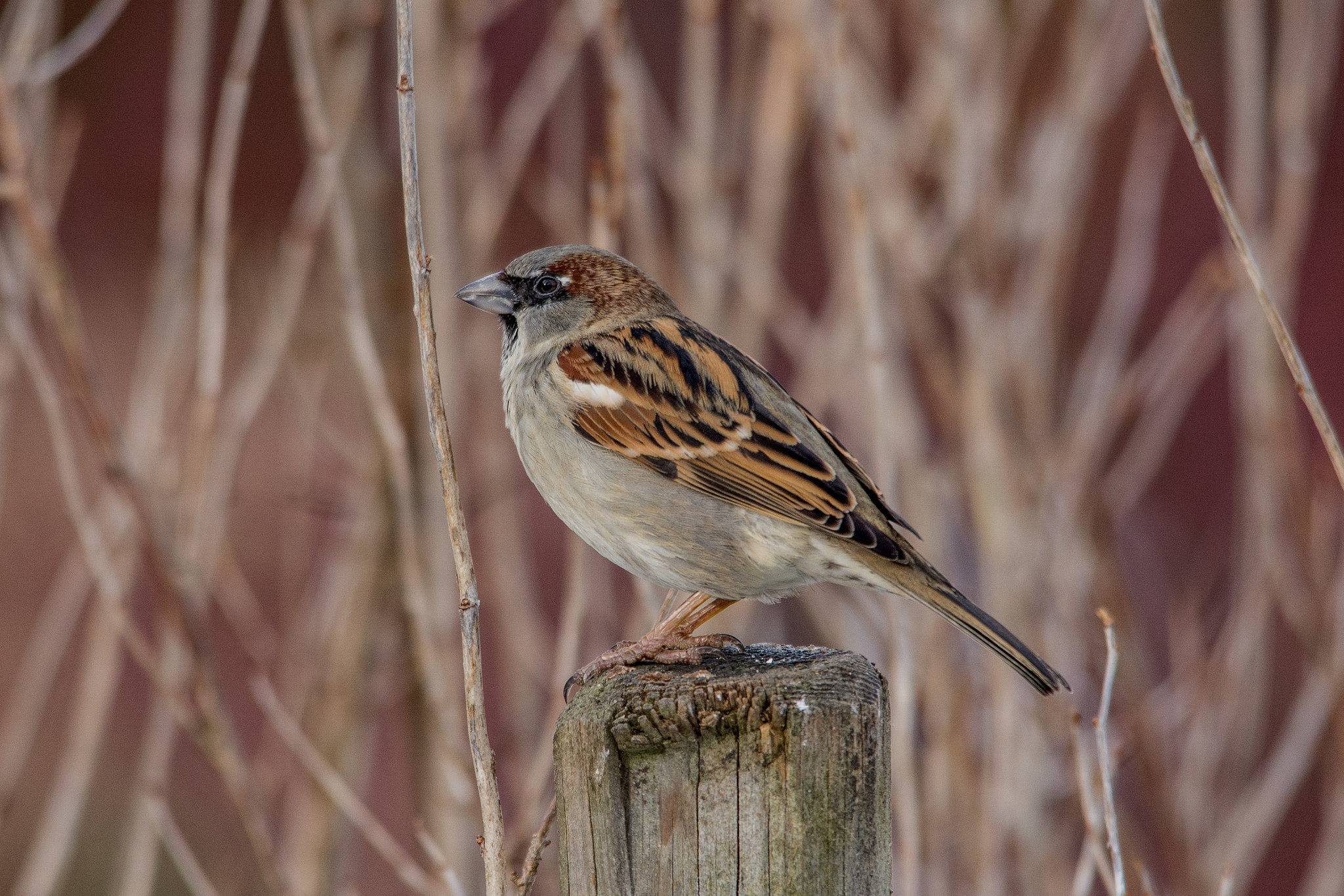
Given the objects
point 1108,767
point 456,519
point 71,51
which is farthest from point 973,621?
point 71,51

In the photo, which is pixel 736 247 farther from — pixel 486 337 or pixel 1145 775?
pixel 1145 775

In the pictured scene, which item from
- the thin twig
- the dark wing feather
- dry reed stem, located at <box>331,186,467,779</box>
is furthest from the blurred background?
the thin twig

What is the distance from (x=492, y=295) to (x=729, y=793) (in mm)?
1645

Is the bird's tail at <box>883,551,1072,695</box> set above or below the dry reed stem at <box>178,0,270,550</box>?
below

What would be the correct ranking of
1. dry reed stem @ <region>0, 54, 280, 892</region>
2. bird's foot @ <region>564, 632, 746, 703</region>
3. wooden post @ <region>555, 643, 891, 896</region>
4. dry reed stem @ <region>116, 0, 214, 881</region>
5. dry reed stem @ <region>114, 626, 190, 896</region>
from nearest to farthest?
wooden post @ <region>555, 643, 891, 896</region>
bird's foot @ <region>564, 632, 746, 703</region>
dry reed stem @ <region>0, 54, 280, 892</region>
dry reed stem @ <region>114, 626, 190, 896</region>
dry reed stem @ <region>116, 0, 214, 881</region>

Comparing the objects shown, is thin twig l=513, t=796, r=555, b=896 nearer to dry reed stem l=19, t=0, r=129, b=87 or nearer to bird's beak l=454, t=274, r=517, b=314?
bird's beak l=454, t=274, r=517, b=314

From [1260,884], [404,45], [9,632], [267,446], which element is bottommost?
[1260,884]

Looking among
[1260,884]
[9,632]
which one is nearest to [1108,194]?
[1260,884]

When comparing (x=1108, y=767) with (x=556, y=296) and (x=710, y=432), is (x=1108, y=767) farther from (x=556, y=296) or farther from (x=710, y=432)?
(x=556, y=296)

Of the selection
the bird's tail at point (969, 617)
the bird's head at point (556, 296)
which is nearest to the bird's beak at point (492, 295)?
the bird's head at point (556, 296)

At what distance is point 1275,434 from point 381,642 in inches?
91.7

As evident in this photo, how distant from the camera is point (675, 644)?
7.88 feet

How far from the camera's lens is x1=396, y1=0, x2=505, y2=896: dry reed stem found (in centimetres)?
175

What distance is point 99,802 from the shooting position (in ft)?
25.1
